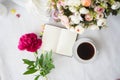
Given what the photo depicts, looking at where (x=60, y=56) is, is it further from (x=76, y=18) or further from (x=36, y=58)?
(x=76, y=18)

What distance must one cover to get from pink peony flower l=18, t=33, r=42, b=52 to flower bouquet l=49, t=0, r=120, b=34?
0.45 feet

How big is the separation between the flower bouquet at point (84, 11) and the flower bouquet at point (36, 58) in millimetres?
140

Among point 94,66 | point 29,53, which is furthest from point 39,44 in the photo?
point 94,66

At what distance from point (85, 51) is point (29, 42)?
18 cm

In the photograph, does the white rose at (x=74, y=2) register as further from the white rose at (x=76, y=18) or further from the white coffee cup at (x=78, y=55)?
the white coffee cup at (x=78, y=55)

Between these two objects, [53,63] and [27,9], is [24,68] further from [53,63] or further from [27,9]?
[27,9]

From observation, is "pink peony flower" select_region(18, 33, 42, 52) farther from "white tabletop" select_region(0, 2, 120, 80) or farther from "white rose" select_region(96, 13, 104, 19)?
"white rose" select_region(96, 13, 104, 19)

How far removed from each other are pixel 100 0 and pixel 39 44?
28 centimetres

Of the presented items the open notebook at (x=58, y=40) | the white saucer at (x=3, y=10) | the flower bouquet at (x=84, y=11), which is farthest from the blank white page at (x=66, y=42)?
the white saucer at (x=3, y=10)

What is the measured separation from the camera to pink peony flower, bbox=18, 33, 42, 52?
0.88m

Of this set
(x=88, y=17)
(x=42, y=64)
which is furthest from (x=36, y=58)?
(x=88, y=17)

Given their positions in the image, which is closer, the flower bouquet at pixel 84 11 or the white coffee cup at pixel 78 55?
the flower bouquet at pixel 84 11

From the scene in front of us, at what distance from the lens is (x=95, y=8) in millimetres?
729

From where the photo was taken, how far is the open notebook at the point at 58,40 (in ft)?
2.98
